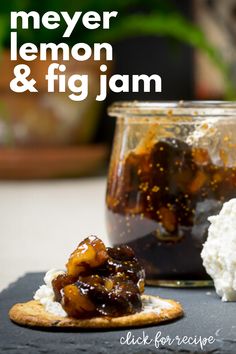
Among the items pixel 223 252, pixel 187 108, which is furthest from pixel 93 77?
pixel 223 252

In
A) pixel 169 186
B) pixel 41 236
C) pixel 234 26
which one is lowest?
pixel 41 236

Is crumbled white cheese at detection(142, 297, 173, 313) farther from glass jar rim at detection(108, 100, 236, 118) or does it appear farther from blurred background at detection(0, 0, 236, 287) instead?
blurred background at detection(0, 0, 236, 287)

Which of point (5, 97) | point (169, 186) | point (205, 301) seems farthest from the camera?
point (5, 97)

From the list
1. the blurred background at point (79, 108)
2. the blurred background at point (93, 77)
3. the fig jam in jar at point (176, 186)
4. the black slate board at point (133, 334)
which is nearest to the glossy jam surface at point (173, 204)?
the fig jam in jar at point (176, 186)

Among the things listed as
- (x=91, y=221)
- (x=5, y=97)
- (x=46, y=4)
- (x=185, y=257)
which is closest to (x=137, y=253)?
(x=185, y=257)

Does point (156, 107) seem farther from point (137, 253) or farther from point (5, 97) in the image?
point (5, 97)

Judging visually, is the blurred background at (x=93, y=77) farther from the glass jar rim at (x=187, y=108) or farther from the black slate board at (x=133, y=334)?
the black slate board at (x=133, y=334)
